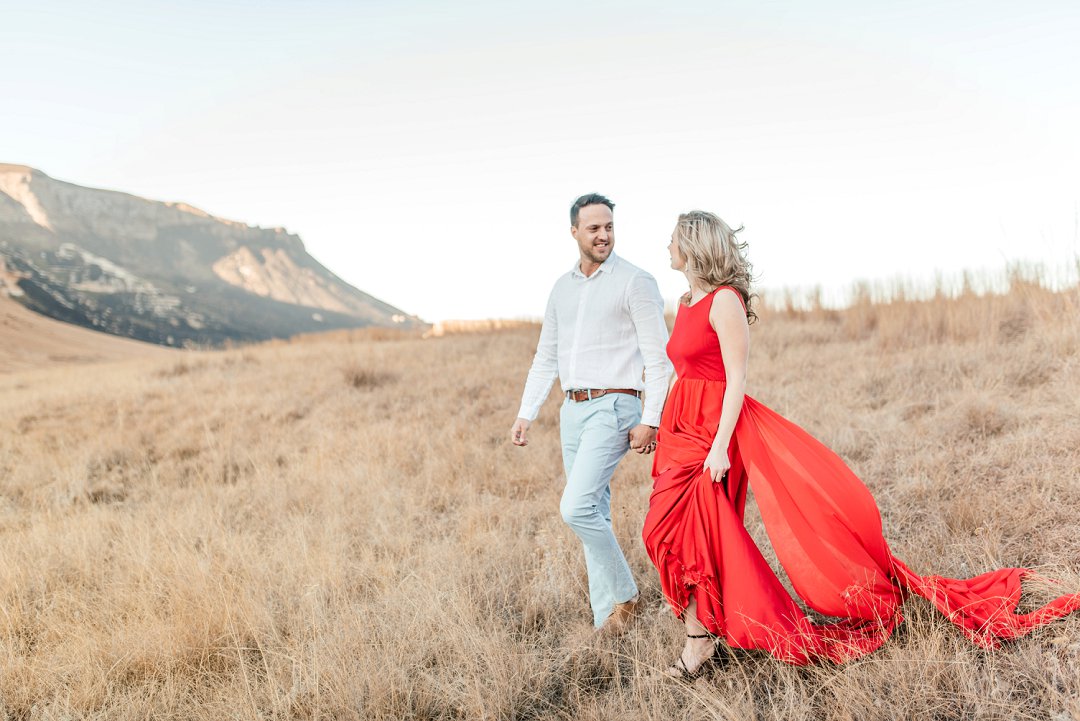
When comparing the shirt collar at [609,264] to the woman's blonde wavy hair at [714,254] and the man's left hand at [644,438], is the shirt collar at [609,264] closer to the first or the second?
the woman's blonde wavy hair at [714,254]

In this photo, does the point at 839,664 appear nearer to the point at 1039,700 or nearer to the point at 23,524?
the point at 1039,700

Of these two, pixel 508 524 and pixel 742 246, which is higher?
pixel 742 246

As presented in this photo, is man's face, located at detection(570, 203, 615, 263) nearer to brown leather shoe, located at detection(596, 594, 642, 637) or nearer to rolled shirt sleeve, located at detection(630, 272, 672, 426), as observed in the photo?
rolled shirt sleeve, located at detection(630, 272, 672, 426)

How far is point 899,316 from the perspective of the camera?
1046cm

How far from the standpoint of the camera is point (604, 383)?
315 cm

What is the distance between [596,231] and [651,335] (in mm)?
599

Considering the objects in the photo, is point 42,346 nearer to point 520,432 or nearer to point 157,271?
point 520,432

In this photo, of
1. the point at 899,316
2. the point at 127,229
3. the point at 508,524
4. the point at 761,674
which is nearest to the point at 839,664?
the point at 761,674

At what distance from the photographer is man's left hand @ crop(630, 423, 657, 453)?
299cm

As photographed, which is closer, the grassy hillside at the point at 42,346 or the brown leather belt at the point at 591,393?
the brown leather belt at the point at 591,393

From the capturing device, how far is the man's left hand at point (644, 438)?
9.81ft

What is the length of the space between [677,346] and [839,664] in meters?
1.45

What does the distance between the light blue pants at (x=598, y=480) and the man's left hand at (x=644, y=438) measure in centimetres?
10

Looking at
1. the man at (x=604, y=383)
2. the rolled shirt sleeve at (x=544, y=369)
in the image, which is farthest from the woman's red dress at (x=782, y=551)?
the rolled shirt sleeve at (x=544, y=369)
